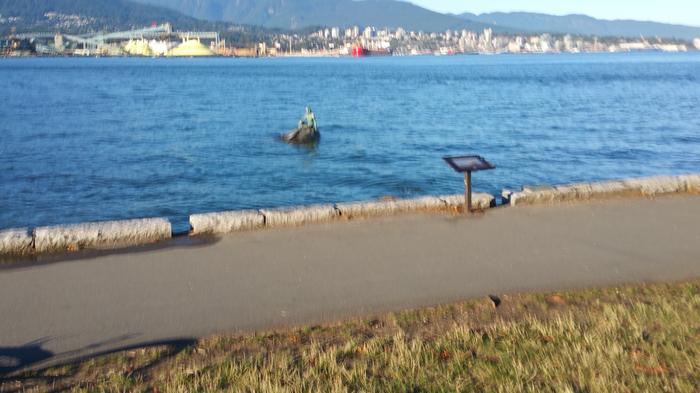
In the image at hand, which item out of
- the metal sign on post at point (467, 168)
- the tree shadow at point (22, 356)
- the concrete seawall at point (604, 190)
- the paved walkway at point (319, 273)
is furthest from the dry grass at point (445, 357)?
the concrete seawall at point (604, 190)

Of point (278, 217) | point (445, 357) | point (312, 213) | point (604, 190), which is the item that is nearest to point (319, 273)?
point (278, 217)

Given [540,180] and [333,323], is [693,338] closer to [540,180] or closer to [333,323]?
[333,323]

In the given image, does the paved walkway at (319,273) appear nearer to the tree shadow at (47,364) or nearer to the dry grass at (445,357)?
the tree shadow at (47,364)

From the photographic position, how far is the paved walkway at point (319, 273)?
5.62m

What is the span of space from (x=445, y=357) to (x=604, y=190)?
530 centimetres

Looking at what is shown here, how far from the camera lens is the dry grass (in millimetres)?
4578

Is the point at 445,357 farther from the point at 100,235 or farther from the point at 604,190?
the point at 604,190

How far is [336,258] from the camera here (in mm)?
7113

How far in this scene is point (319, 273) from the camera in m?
6.70

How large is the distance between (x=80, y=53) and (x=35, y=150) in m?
183

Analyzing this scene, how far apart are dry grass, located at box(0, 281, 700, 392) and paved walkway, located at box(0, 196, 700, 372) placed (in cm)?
35

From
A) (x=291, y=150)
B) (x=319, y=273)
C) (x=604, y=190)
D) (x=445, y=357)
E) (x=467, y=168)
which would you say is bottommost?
(x=291, y=150)

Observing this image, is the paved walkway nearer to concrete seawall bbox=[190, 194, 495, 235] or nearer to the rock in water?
concrete seawall bbox=[190, 194, 495, 235]

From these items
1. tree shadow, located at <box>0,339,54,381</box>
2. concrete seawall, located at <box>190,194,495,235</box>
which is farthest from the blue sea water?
tree shadow, located at <box>0,339,54,381</box>
